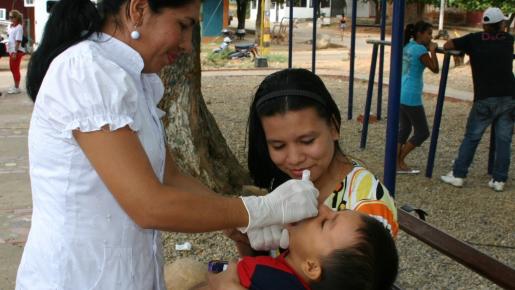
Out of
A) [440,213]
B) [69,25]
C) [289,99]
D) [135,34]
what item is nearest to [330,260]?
[289,99]

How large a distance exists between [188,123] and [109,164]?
383 cm

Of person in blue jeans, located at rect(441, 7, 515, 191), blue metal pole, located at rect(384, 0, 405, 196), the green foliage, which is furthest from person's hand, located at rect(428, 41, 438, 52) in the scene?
the green foliage

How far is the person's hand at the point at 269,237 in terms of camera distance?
166cm

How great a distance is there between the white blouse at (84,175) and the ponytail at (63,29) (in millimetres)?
49

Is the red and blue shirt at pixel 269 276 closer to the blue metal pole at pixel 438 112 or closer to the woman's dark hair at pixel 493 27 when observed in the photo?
the blue metal pole at pixel 438 112

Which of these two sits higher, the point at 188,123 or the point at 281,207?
the point at 281,207

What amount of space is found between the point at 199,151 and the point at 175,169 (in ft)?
10.9

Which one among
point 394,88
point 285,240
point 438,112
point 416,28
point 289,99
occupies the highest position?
point 416,28

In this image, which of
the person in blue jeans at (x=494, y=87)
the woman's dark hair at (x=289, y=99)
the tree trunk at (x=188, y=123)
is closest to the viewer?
the woman's dark hair at (x=289, y=99)

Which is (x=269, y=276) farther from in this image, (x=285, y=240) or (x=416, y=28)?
(x=416, y=28)

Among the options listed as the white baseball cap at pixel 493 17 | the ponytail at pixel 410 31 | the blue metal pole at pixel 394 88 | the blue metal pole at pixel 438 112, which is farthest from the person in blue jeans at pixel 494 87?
the blue metal pole at pixel 394 88

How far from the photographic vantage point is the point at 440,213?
17.3 feet

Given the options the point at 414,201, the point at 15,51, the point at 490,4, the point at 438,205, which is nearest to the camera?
the point at 438,205

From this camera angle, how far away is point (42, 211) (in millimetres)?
1575
